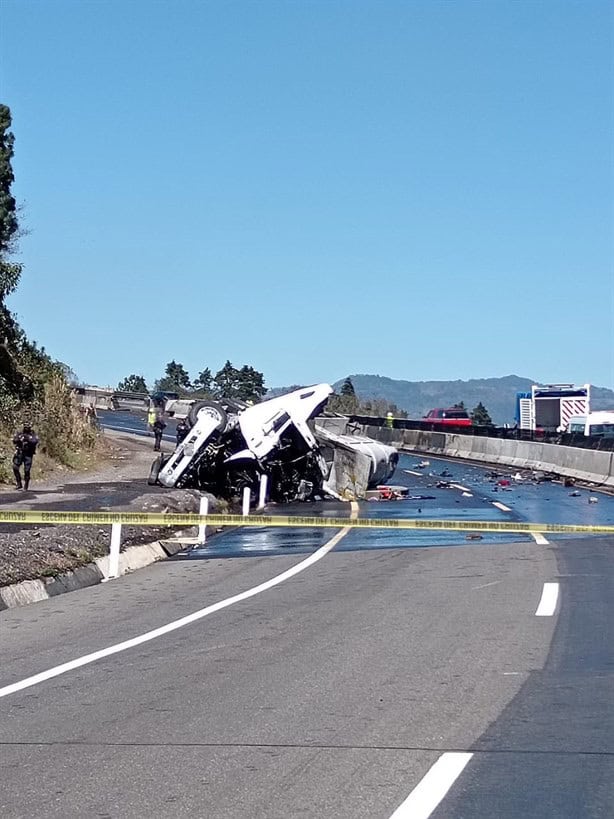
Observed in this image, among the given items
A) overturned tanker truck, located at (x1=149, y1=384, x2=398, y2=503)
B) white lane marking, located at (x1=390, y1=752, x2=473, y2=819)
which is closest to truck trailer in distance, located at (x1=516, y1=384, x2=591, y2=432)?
overturned tanker truck, located at (x1=149, y1=384, x2=398, y2=503)

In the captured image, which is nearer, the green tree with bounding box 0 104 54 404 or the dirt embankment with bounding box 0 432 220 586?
the dirt embankment with bounding box 0 432 220 586

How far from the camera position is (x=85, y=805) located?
568 centimetres

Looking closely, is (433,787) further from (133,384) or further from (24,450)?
(133,384)

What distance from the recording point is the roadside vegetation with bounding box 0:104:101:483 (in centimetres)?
3559

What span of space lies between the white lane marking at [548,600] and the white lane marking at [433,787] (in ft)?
16.8

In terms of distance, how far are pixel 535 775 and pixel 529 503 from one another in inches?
919

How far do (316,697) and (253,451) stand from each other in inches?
757

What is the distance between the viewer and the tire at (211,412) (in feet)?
88.5

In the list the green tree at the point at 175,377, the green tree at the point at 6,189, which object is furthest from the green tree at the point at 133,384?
the green tree at the point at 6,189

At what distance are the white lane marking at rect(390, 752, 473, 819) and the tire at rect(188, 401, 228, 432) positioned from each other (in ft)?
68.1

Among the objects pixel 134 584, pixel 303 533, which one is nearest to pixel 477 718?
pixel 134 584

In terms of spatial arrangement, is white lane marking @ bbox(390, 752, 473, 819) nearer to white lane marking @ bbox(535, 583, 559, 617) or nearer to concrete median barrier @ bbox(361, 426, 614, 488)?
white lane marking @ bbox(535, 583, 559, 617)

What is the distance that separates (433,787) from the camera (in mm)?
5820

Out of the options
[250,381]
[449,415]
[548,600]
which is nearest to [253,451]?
[548,600]
